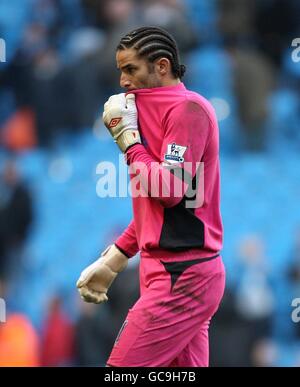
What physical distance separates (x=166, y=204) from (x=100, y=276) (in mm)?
631

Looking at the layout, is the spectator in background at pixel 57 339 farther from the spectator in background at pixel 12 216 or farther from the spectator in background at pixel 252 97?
the spectator in background at pixel 252 97

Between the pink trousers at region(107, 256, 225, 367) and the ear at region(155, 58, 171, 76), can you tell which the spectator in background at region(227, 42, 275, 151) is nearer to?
the ear at region(155, 58, 171, 76)

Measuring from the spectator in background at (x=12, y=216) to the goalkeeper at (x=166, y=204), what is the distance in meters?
4.78

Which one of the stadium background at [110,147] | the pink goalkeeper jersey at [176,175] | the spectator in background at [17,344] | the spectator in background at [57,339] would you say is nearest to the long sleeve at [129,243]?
the pink goalkeeper jersey at [176,175]

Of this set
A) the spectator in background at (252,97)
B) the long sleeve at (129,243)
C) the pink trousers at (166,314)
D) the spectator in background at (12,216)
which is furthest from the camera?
the spectator in background at (252,97)

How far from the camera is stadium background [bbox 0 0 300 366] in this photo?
28.5 ft

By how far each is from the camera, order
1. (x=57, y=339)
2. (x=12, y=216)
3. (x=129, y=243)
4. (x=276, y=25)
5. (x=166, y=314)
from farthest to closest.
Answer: (x=276, y=25) < (x=12, y=216) < (x=57, y=339) < (x=129, y=243) < (x=166, y=314)

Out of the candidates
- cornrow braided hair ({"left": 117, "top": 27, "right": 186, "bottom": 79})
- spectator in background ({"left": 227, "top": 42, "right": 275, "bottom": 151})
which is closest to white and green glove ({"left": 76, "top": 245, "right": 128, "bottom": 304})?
cornrow braided hair ({"left": 117, "top": 27, "right": 186, "bottom": 79})

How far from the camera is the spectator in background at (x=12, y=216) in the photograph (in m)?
8.98

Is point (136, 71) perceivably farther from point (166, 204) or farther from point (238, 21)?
point (238, 21)

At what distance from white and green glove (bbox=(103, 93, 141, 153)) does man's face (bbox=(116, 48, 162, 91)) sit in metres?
0.08

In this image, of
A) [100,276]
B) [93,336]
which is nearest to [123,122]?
[100,276]

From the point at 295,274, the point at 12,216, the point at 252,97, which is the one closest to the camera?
the point at 295,274

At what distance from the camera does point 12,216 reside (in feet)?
29.8
